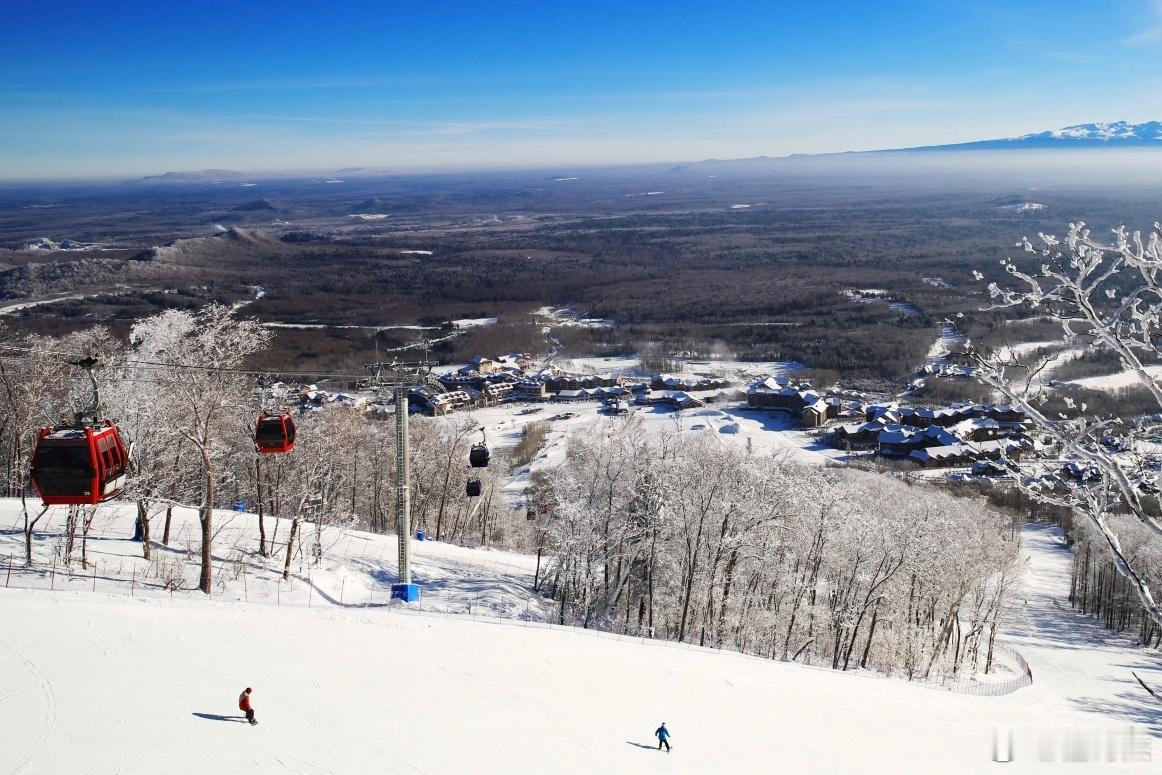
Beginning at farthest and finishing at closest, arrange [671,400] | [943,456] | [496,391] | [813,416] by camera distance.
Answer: [496,391]
[671,400]
[813,416]
[943,456]

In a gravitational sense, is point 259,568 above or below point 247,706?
below

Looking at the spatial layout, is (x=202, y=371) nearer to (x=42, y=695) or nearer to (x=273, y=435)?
(x=273, y=435)

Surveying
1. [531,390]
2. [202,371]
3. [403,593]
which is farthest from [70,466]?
[531,390]

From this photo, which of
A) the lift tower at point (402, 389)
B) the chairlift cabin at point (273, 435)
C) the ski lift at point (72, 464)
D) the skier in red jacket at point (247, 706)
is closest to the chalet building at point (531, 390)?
the lift tower at point (402, 389)

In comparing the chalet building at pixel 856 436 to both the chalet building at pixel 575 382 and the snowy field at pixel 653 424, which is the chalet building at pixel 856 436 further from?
the chalet building at pixel 575 382

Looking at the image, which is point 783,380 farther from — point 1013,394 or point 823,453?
point 1013,394

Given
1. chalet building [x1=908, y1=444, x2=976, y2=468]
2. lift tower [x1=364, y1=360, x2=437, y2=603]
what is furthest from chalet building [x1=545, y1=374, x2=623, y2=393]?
lift tower [x1=364, y1=360, x2=437, y2=603]

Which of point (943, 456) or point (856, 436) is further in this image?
point (856, 436)

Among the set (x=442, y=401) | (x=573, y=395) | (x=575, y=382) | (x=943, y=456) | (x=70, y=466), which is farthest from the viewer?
(x=575, y=382)
